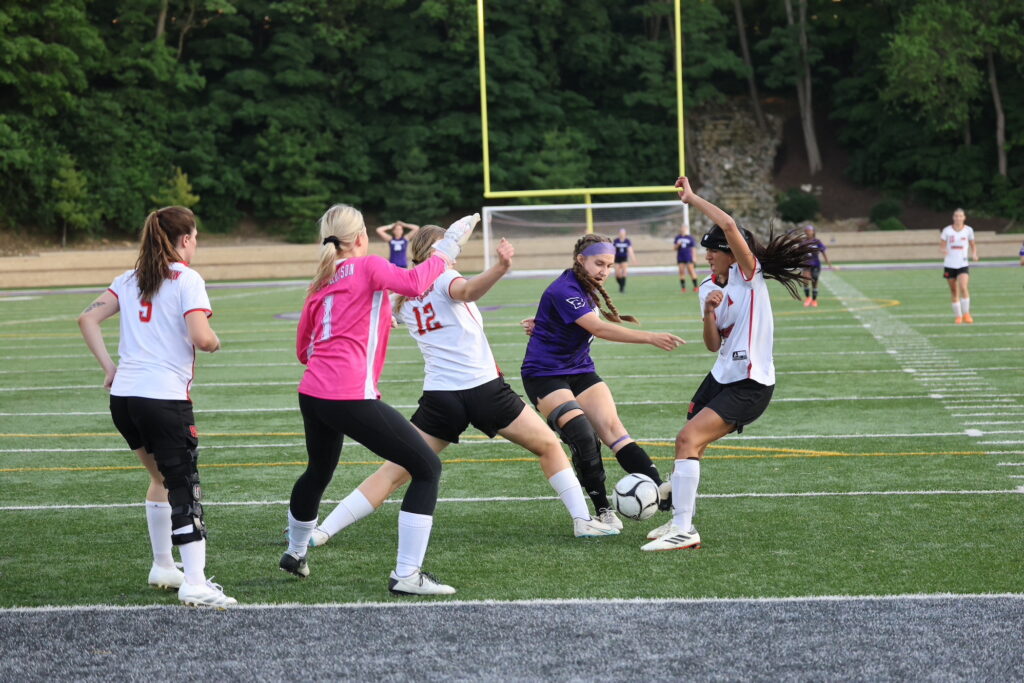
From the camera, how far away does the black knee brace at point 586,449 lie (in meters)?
6.99

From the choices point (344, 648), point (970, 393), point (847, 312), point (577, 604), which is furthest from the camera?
point (847, 312)

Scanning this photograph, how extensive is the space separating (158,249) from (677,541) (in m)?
2.91

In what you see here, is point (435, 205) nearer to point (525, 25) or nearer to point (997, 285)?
point (525, 25)

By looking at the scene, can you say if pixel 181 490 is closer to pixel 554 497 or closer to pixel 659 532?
pixel 659 532

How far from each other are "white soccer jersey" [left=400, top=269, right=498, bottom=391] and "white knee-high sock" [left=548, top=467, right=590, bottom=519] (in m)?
0.71

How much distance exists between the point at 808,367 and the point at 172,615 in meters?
10.7

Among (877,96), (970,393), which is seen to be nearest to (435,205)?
(877,96)

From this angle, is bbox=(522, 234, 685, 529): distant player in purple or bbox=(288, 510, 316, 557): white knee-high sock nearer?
bbox=(288, 510, 316, 557): white knee-high sock

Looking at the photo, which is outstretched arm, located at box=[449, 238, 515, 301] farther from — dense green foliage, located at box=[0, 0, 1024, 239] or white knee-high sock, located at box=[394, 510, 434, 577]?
dense green foliage, located at box=[0, 0, 1024, 239]

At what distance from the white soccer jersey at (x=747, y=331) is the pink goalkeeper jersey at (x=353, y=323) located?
1796 mm

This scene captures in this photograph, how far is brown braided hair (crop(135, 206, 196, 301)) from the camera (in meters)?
Result: 5.46

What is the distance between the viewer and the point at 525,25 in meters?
57.7

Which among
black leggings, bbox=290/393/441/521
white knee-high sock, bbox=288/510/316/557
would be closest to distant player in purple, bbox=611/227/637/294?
white knee-high sock, bbox=288/510/316/557

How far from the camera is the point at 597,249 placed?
23.3 feet
